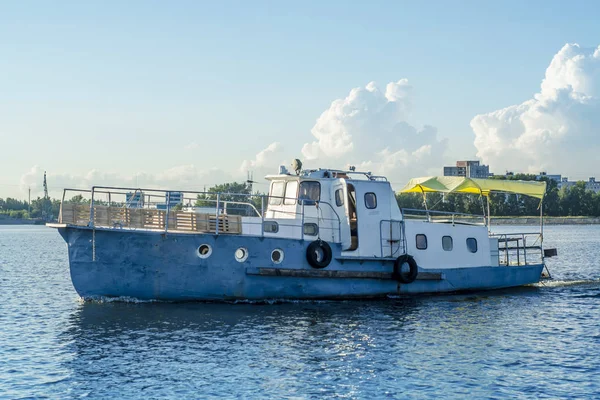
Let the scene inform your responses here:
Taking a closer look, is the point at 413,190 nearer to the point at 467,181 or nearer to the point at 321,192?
the point at 467,181

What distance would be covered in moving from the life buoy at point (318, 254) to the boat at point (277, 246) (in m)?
0.03

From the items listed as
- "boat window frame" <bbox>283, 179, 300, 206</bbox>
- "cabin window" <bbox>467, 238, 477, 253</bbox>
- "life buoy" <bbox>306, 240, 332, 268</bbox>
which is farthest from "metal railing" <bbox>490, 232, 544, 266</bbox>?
"boat window frame" <bbox>283, 179, 300, 206</bbox>

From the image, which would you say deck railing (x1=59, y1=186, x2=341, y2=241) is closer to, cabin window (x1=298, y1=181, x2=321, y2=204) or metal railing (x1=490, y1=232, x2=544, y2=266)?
cabin window (x1=298, y1=181, x2=321, y2=204)

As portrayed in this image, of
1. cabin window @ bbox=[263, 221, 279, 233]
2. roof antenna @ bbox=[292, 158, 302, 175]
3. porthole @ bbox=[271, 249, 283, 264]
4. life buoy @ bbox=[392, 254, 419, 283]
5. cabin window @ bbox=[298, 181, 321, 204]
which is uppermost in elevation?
roof antenna @ bbox=[292, 158, 302, 175]

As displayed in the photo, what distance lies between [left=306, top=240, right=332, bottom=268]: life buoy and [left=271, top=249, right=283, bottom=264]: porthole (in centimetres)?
92

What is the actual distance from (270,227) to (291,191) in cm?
218

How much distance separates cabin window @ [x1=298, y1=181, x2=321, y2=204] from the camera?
84.8ft

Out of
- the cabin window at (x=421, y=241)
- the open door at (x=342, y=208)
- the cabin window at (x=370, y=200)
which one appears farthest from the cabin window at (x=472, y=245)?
the open door at (x=342, y=208)

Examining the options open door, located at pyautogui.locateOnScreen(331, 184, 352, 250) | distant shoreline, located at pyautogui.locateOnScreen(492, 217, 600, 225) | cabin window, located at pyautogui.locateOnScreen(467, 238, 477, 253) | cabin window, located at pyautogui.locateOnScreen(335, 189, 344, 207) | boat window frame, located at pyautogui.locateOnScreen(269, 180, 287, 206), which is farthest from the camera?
distant shoreline, located at pyautogui.locateOnScreen(492, 217, 600, 225)

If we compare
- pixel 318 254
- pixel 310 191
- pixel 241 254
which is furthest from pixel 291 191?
pixel 241 254

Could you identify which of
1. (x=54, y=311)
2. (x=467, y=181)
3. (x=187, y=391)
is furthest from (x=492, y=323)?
(x=54, y=311)

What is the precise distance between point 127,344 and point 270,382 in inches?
195

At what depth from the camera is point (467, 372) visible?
661 inches

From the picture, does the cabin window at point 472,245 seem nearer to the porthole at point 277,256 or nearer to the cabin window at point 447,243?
the cabin window at point 447,243
